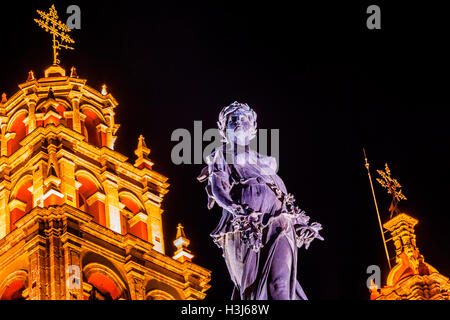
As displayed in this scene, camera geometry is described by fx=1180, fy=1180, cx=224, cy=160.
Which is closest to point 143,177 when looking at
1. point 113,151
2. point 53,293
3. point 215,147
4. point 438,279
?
point 113,151

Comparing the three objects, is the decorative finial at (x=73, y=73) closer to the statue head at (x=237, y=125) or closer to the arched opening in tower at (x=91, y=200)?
the arched opening in tower at (x=91, y=200)

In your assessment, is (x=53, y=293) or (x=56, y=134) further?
(x=56, y=134)

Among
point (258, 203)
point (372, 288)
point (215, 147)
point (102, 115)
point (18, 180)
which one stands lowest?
point (258, 203)

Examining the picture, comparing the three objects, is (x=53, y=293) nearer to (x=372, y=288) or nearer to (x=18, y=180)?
(x=18, y=180)

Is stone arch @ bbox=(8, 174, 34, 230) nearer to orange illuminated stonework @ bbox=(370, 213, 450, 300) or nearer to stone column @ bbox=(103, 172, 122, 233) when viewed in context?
stone column @ bbox=(103, 172, 122, 233)

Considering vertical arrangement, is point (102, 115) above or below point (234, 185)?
above

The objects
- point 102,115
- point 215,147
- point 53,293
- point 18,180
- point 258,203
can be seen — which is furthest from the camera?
point 102,115

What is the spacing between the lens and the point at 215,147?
20531 millimetres

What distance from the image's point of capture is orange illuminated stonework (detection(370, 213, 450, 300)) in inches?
2450

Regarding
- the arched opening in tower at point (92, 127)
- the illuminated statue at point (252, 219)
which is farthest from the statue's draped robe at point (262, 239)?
the arched opening in tower at point (92, 127)

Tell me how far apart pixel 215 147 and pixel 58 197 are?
32392 millimetres

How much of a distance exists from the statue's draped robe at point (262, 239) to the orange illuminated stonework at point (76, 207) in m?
29.0

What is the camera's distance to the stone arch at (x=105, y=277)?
51281mm

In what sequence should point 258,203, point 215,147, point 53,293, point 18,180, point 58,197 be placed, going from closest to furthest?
point 258,203
point 215,147
point 53,293
point 58,197
point 18,180
